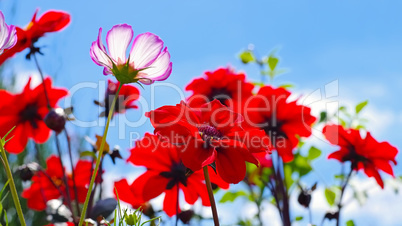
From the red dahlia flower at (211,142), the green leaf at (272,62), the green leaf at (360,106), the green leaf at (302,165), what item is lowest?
the green leaf at (302,165)

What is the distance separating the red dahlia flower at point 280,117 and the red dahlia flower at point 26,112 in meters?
0.39

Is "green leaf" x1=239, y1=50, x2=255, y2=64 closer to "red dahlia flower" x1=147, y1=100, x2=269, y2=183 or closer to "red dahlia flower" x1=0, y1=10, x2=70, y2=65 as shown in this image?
"red dahlia flower" x1=0, y1=10, x2=70, y2=65

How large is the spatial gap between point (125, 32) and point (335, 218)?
0.49m

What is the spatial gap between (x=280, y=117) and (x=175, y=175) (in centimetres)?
26

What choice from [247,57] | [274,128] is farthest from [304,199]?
[247,57]

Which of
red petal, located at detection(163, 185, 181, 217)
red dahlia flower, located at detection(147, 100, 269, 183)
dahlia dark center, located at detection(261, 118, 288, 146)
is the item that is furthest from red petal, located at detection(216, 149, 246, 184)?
dahlia dark center, located at detection(261, 118, 288, 146)

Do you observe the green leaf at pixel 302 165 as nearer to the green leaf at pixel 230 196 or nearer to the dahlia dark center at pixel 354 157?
the green leaf at pixel 230 196

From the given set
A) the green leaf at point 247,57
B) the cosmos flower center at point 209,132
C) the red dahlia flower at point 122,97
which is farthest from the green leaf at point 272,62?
the cosmos flower center at point 209,132

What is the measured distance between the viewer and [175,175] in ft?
2.23

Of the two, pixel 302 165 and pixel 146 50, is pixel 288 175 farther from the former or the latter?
pixel 146 50

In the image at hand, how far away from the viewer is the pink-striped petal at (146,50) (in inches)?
19.4

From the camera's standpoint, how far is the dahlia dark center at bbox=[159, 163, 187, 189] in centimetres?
67

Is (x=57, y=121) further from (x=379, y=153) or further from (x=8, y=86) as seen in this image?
(x=8, y=86)

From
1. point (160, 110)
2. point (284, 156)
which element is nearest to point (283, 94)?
point (284, 156)
